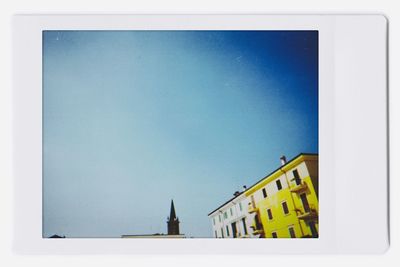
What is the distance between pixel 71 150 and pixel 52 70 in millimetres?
430

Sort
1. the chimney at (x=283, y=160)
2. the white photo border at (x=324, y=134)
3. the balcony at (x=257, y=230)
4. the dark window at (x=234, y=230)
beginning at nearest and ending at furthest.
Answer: the white photo border at (x=324, y=134), the dark window at (x=234, y=230), the balcony at (x=257, y=230), the chimney at (x=283, y=160)

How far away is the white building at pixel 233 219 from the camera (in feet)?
7.95

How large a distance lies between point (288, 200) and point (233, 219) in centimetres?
33

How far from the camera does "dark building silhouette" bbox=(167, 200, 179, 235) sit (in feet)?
7.80

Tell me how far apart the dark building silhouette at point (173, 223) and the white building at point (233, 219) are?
21 cm

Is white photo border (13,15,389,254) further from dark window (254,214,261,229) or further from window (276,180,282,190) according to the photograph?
window (276,180,282,190)

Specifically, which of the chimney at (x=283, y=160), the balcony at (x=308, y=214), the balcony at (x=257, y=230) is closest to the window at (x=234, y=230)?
the balcony at (x=257, y=230)

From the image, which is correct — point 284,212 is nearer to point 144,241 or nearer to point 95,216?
point 144,241

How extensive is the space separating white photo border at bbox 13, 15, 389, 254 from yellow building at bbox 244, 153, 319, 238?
3.3 inches

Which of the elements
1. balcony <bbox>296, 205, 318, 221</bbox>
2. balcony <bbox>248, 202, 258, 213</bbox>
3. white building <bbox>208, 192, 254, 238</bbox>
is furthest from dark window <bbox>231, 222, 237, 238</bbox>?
balcony <bbox>296, 205, 318, 221</bbox>

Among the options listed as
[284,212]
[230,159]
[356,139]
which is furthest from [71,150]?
[356,139]

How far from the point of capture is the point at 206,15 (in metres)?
2.16

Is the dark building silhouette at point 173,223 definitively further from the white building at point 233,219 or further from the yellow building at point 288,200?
the yellow building at point 288,200

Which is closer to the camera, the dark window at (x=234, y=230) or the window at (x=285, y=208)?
the dark window at (x=234, y=230)
